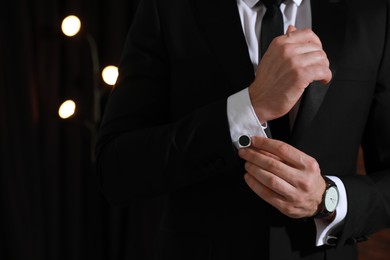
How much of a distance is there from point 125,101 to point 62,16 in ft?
7.31

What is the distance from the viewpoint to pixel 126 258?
3.40 meters

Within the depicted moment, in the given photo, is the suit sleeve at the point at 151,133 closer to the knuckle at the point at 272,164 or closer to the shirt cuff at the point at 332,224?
the knuckle at the point at 272,164

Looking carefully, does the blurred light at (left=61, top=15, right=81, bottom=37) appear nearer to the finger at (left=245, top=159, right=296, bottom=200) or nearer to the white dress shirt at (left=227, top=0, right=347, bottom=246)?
the white dress shirt at (left=227, top=0, right=347, bottom=246)

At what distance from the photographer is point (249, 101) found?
3.35 feet

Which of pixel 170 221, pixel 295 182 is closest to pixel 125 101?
pixel 170 221

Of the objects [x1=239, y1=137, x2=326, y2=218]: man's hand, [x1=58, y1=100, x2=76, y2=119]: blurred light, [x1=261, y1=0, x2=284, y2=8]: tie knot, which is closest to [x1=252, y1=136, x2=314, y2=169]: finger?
[x1=239, y1=137, x2=326, y2=218]: man's hand

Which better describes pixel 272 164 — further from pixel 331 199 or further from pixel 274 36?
pixel 274 36

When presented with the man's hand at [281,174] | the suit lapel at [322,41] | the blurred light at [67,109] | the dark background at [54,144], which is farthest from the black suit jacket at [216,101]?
the dark background at [54,144]

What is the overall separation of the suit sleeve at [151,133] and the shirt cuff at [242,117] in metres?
0.01

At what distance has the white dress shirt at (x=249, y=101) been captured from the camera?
1025 millimetres

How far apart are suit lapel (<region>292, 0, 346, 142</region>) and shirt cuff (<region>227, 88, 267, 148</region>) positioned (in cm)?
12

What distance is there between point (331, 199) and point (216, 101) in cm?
28

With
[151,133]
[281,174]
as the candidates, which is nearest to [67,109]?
[151,133]

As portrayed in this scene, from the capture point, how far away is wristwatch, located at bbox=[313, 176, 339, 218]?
1064mm
